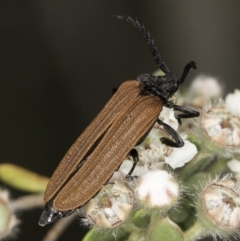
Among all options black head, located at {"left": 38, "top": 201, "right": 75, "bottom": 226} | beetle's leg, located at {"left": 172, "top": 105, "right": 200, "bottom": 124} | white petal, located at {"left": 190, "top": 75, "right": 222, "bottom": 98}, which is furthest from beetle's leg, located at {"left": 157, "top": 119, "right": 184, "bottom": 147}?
white petal, located at {"left": 190, "top": 75, "right": 222, "bottom": 98}

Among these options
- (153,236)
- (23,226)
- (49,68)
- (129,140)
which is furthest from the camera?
(49,68)

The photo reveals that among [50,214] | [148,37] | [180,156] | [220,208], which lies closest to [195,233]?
[220,208]

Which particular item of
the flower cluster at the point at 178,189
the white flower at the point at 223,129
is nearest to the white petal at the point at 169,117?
the flower cluster at the point at 178,189

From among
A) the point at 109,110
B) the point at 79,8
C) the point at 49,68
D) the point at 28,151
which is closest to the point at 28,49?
the point at 49,68

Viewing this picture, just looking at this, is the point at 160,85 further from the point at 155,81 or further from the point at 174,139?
the point at 174,139

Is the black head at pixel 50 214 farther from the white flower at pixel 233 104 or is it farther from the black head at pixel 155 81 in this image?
the white flower at pixel 233 104

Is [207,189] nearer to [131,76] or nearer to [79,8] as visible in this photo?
[131,76]
